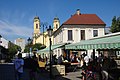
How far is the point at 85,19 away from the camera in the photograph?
193 feet

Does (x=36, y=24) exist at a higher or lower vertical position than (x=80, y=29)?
higher

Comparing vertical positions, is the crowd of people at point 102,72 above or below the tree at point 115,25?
below

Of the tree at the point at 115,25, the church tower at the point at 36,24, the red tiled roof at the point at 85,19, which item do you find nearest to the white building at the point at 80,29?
the red tiled roof at the point at 85,19

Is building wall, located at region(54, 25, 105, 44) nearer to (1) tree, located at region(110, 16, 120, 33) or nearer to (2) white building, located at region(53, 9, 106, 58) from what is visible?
(2) white building, located at region(53, 9, 106, 58)

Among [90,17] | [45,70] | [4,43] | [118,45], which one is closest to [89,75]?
[118,45]

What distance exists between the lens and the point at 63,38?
55406mm

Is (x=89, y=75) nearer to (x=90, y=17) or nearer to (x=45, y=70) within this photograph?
(x=45, y=70)

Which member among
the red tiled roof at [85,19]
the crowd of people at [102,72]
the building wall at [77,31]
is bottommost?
the crowd of people at [102,72]

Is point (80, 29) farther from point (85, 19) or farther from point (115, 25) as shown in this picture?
point (115, 25)

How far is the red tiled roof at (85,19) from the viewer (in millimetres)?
56750

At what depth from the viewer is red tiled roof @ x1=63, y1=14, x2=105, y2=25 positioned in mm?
56750

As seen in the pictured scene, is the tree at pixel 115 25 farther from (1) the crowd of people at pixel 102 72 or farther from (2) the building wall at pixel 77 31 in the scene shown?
(1) the crowd of people at pixel 102 72

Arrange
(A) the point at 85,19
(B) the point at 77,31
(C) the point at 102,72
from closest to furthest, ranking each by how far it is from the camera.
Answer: (C) the point at 102,72, (B) the point at 77,31, (A) the point at 85,19

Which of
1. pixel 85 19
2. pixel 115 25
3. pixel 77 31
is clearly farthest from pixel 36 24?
pixel 115 25
